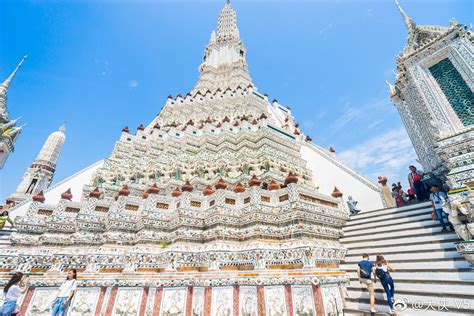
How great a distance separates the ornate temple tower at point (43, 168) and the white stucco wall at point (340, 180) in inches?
1047

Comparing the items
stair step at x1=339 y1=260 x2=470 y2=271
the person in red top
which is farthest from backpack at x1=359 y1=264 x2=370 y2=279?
the person in red top

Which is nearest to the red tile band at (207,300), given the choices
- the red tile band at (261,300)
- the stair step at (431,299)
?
the red tile band at (261,300)

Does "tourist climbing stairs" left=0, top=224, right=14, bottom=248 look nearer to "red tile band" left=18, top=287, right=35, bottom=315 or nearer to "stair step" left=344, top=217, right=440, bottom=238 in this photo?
"red tile band" left=18, top=287, right=35, bottom=315

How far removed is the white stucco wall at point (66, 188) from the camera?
449 inches

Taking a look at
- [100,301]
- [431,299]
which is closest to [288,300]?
[431,299]

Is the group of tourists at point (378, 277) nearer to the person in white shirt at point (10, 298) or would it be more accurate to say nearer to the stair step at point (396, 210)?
the stair step at point (396, 210)

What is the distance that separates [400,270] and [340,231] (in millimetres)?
2503

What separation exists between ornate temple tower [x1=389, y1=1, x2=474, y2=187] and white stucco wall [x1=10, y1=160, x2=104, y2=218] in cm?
1739

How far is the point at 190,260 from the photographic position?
6.49 meters

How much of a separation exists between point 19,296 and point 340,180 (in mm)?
12932

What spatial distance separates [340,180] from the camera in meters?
12.1

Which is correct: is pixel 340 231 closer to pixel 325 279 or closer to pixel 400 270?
pixel 400 270

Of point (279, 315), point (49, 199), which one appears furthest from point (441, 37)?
point (49, 199)

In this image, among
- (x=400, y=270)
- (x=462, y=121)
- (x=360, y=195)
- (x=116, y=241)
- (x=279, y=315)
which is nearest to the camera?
(x=279, y=315)
